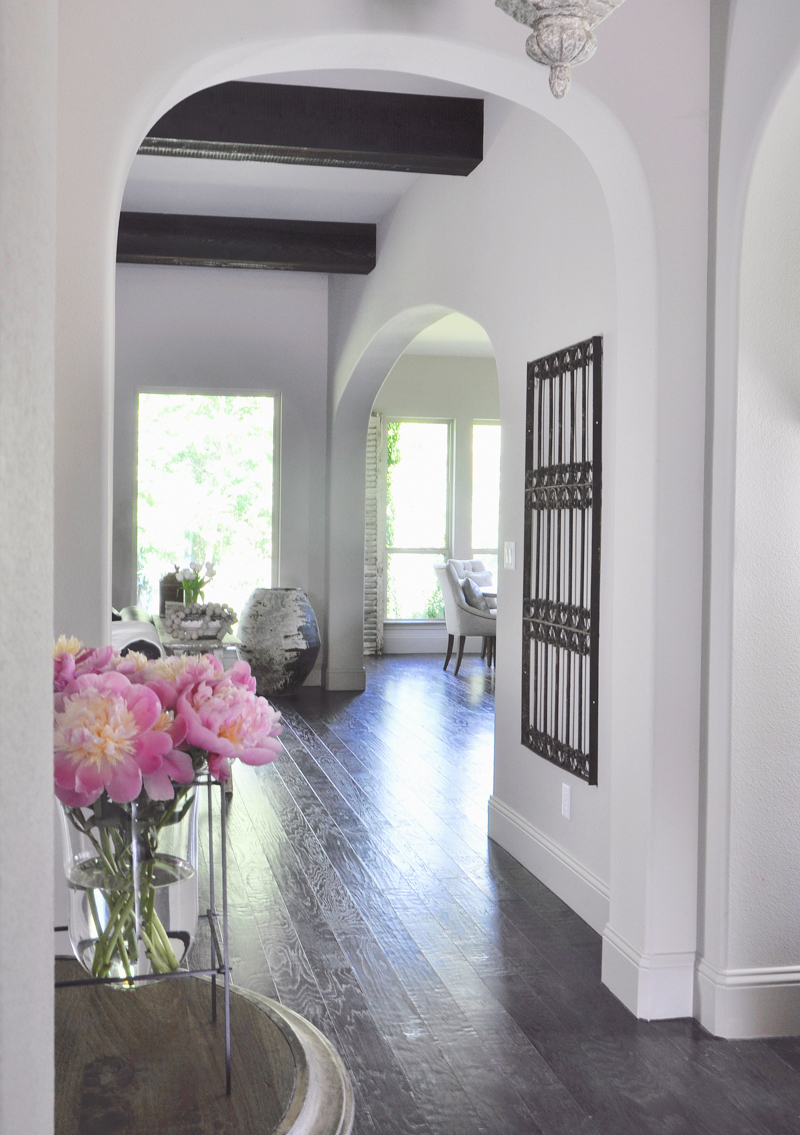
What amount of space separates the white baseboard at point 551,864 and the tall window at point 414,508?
638 cm

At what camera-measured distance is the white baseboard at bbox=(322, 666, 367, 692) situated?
846 centimetres

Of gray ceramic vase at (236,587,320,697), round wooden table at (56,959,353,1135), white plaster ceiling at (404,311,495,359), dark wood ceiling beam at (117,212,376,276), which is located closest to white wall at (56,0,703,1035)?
round wooden table at (56,959,353,1135)

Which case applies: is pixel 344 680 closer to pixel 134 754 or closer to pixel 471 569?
pixel 471 569

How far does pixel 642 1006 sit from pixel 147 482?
642 cm

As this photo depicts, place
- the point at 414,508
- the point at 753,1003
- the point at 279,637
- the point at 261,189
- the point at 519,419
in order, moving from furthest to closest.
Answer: the point at 414,508
the point at 279,637
the point at 261,189
the point at 519,419
the point at 753,1003

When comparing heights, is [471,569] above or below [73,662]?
below

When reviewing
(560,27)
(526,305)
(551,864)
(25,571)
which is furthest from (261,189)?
(25,571)

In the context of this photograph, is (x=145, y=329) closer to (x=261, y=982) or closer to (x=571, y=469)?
(x=571, y=469)

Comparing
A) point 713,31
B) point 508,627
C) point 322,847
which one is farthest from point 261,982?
point 713,31

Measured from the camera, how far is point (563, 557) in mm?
3820

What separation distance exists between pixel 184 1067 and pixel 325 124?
4368mm

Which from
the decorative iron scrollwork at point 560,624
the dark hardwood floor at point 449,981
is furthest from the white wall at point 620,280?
the decorative iron scrollwork at point 560,624

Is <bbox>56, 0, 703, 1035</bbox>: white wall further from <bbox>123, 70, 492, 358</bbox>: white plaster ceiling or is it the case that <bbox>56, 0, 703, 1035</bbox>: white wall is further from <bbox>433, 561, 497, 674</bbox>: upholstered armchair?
<bbox>433, 561, 497, 674</bbox>: upholstered armchair

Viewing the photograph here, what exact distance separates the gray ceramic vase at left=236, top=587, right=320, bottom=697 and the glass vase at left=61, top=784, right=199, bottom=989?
6.72 metres
